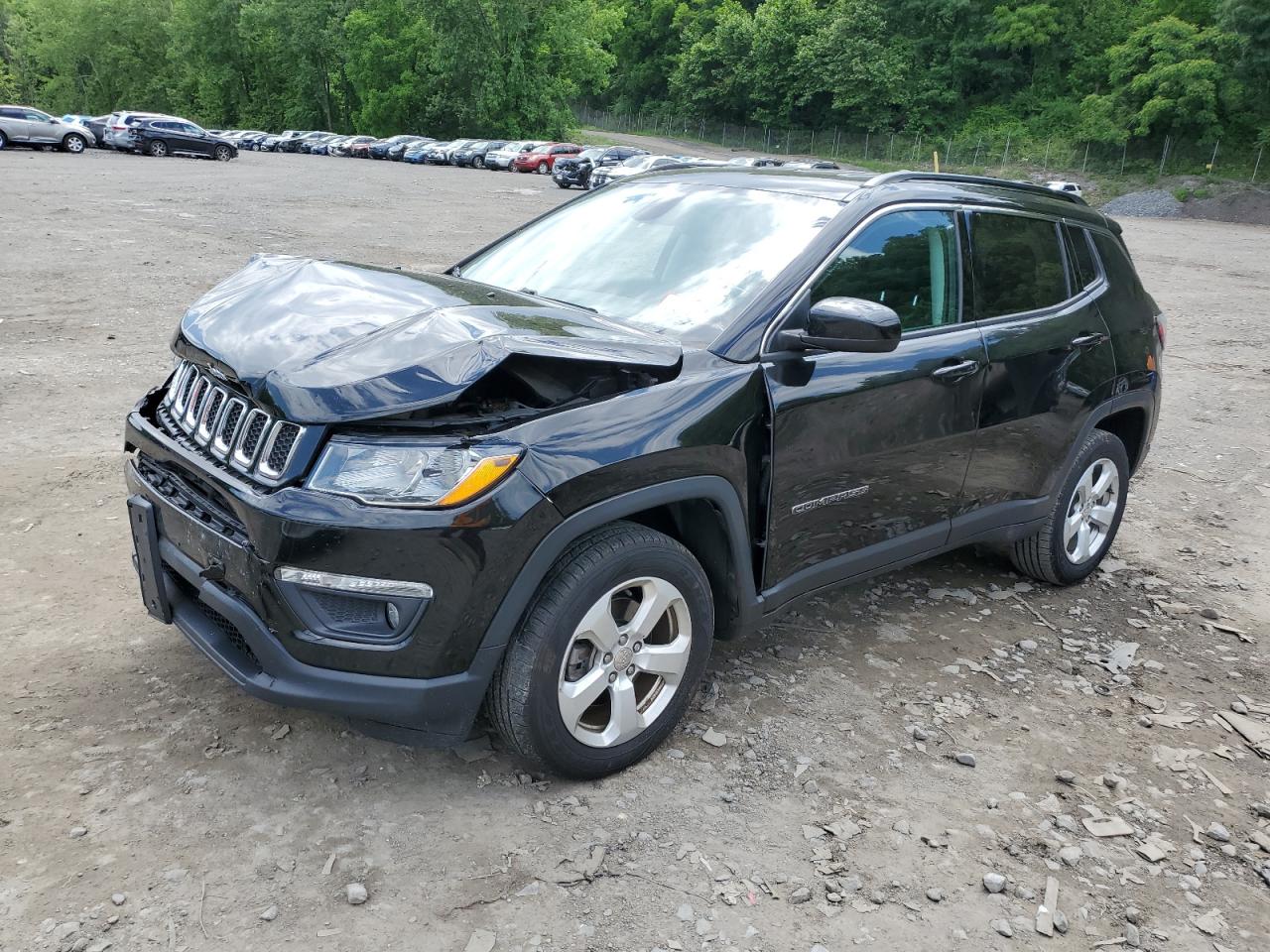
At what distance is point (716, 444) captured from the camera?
3018 millimetres

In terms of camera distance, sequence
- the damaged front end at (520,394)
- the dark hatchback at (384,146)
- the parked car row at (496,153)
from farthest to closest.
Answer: the dark hatchback at (384,146) → the parked car row at (496,153) → the damaged front end at (520,394)

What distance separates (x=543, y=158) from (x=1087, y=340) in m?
39.2

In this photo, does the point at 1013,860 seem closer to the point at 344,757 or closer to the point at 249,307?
the point at 344,757

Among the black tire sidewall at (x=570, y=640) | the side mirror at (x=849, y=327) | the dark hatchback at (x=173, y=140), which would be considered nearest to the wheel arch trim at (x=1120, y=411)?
the side mirror at (x=849, y=327)

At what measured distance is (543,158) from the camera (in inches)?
1618

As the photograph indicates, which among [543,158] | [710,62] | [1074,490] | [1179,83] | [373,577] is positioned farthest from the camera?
[710,62]

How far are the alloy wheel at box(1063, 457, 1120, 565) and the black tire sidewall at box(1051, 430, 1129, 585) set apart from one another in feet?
0.08

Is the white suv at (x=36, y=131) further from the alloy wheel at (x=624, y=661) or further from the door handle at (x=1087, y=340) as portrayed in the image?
the alloy wheel at (x=624, y=661)

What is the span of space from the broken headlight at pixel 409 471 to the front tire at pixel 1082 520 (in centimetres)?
293

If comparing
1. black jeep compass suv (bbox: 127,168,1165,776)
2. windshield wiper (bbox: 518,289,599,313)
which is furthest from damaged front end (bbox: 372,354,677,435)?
windshield wiper (bbox: 518,289,599,313)

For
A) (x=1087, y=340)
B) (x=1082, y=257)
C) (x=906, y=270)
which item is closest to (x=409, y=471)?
(x=906, y=270)

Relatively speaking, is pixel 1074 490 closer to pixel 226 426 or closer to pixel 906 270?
pixel 906 270

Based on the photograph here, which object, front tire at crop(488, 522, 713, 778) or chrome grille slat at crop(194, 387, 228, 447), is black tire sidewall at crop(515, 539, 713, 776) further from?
chrome grille slat at crop(194, 387, 228, 447)

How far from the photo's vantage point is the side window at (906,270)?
3.47 m
